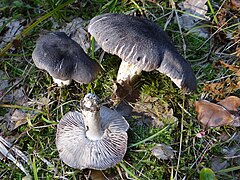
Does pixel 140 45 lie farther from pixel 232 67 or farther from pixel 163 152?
pixel 232 67

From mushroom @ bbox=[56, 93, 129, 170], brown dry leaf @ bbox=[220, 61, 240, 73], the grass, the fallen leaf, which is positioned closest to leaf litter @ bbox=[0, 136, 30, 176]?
the grass

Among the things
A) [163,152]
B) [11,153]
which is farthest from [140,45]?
[11,153]

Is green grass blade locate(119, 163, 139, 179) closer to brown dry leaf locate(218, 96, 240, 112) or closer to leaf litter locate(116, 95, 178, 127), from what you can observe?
leaf litter locate(116, 95, 178, 127)

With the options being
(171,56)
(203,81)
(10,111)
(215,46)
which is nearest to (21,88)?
(10,111)

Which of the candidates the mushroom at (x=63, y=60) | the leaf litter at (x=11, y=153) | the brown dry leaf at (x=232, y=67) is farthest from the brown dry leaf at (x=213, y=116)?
the leaf litter at (x=11, y=153)

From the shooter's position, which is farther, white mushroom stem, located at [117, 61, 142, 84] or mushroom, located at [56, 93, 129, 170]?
white mushroom stem, located at [117, 61, 142, 84]

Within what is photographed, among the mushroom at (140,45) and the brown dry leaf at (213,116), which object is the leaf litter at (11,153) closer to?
the mushroom at (140,45)

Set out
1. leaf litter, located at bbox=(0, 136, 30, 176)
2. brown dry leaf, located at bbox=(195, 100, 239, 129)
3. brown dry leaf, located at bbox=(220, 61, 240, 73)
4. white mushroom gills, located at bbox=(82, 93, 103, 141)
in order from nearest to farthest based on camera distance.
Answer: white mushroom gills, located at bbox=(82, 93, 103, 141) → leaf litter, located at bbox=(0, 136, 30, 176) → brown dry leaf, located at bbox=(195, 100, 239, 129) → brown dry leaf, located at bbox=(220, 61, 240, 73)
